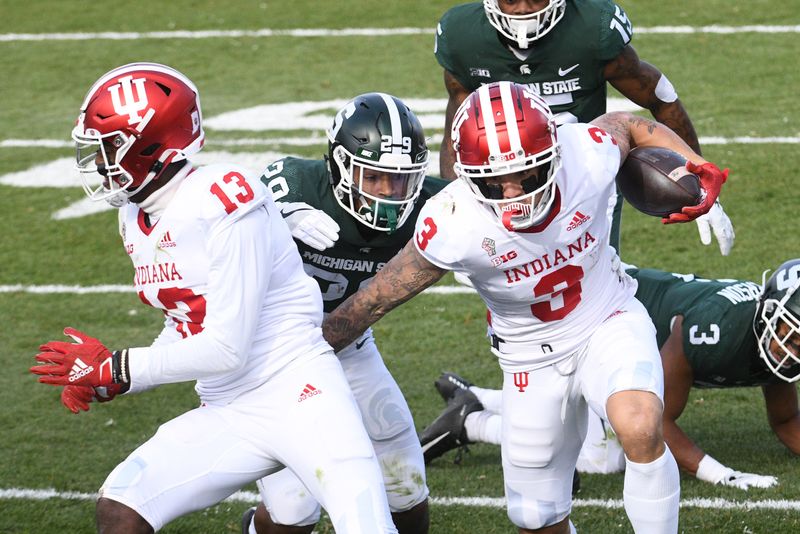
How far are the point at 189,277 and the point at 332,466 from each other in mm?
711

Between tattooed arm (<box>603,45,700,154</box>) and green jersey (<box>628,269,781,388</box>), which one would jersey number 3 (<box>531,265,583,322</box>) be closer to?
green jersey (<box>628,269,781,388</box>)

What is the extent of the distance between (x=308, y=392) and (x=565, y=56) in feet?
7.44

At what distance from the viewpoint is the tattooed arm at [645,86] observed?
5.41m

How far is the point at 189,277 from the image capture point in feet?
12.3

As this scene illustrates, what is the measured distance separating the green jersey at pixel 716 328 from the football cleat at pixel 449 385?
1.01 metres

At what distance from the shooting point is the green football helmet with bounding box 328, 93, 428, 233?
13.6 feet

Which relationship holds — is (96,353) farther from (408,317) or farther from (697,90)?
(697,90)

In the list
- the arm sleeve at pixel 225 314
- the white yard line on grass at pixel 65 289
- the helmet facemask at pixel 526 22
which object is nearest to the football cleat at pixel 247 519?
the arm sleeve at pixel 225 314

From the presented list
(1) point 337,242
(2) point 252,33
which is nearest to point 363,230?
(1) point 337,242

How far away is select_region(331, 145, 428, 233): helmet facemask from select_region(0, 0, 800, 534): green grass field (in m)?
1.33

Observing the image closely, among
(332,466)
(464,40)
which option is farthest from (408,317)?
(332,466)

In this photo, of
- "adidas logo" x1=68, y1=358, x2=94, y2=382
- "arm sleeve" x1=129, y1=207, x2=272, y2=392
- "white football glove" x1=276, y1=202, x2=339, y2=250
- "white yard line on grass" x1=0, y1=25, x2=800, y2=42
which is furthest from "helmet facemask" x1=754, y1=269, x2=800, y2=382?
"white yard line on grass" x1=0, y1=25, x2=800, y2=42

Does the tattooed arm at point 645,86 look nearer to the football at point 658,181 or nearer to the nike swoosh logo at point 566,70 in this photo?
the nike swoosh logo at point 566,70

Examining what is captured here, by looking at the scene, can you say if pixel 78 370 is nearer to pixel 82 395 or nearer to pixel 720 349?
pixel 82 395
